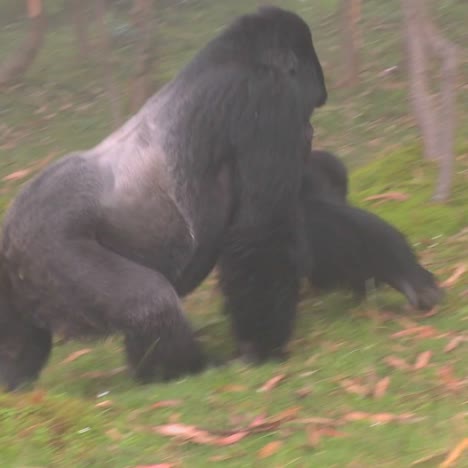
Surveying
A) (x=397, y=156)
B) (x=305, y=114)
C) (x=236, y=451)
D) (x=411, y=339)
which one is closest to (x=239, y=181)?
(x=305, y=114)

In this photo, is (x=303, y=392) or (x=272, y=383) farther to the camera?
(x=272, y=383)

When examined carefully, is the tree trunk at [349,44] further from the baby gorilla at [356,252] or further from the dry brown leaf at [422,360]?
the dry brown leaf at [422,360]

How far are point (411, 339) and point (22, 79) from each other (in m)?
6.78

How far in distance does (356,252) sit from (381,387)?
3.55 feet

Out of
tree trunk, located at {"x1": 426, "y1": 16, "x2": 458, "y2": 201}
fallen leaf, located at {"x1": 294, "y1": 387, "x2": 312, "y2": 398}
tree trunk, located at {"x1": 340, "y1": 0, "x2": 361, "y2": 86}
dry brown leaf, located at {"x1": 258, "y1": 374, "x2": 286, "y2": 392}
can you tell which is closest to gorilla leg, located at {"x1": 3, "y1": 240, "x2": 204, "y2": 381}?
dry brown leaf, located at {"x1": 258, "y1": 374, "x2": 286, "y2": 392}

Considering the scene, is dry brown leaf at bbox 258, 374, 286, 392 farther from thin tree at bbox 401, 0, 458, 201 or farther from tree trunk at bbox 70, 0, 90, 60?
tree trunk at bbox 70, 0, 90, 60

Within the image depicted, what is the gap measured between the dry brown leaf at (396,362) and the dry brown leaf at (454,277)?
39.0 inches

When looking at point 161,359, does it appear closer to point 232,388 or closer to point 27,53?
point 232,388

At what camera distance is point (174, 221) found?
4.56 m

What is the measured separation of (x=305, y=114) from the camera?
4.85 metres

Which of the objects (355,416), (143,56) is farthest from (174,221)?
(143,56)

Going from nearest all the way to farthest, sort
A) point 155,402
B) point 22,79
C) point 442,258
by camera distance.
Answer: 1. point 155,402
2. point 442,258
3. point 22,79

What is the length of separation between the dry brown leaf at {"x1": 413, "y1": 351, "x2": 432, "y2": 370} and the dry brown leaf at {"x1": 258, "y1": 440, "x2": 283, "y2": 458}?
2.70 feet

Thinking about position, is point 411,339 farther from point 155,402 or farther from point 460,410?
point 155,402
